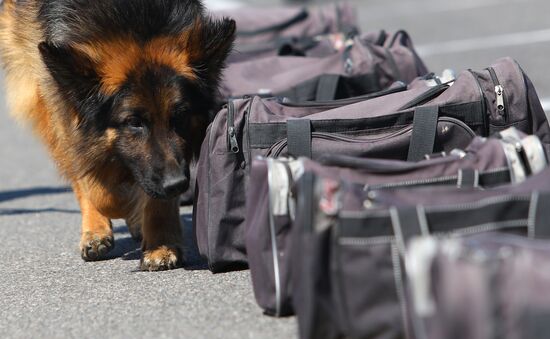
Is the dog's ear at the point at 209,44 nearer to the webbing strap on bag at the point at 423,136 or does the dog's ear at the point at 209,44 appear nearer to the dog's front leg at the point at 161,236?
the dog's front leg at the point at 161,236

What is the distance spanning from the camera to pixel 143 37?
4746mm

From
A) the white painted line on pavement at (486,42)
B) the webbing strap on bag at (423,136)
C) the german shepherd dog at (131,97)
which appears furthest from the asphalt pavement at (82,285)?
the white painted line on pavement at (486,42)

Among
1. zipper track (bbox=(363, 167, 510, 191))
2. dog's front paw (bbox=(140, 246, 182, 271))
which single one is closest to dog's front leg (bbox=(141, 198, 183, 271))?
dog's front paw (bbox=(140, 246, 182, 271))

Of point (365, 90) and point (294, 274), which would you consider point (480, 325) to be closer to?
point (294, 274)

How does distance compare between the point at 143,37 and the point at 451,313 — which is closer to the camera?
the point at 451,313

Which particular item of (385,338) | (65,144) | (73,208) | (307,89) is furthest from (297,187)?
(73,208)

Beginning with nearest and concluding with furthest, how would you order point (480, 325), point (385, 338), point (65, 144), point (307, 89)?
point (480, 325)
point (385, 338)
point (65, 144)
point (307, 89)

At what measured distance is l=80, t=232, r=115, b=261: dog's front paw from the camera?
5156mm

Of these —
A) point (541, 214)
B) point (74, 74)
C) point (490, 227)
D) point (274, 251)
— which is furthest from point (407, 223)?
point (74, 74)

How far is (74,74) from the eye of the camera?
4.63 meters

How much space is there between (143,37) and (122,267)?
1.25m

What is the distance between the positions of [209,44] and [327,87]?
132cm

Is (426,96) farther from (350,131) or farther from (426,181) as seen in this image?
(426,181)

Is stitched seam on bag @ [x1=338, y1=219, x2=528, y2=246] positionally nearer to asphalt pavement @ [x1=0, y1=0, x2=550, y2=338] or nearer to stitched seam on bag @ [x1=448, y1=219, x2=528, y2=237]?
stitched seam on bag @ [x1=448, y1=219, x2=528, y2=237]
